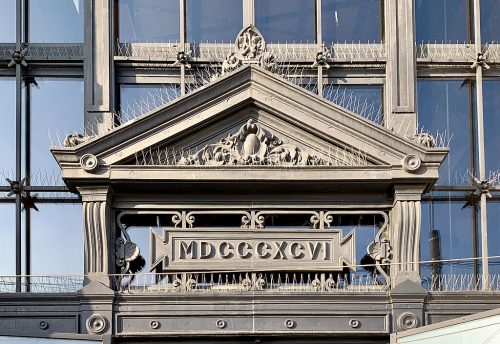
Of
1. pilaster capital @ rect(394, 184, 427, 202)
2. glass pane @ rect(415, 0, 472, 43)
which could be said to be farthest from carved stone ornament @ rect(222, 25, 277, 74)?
glass pane @ rect(415, 0, 472, 43)

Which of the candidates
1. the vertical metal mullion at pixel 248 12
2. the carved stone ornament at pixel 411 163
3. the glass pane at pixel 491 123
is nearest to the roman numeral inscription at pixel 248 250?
the carved stone ornament at pixel 411 163

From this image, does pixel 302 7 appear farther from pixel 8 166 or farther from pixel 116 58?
pixel 8 166

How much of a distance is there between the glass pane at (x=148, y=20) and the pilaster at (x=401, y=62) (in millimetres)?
3981

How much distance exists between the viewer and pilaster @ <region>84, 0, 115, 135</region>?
20.0 m

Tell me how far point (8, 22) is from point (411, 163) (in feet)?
26.2

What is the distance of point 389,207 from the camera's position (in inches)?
739

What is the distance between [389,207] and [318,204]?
120 cm

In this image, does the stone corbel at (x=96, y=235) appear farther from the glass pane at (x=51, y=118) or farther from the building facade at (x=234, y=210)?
the glass pane at (x=51, y=118)

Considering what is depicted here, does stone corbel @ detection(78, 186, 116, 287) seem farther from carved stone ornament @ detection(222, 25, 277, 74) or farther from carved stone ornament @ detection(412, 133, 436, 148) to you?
carved stone ornament @ detection(412, 133, 436, 148)

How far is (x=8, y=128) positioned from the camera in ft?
66.4

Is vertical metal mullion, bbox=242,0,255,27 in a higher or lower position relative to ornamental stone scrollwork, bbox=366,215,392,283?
higher

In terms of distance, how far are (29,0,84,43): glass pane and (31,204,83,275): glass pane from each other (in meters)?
3.19

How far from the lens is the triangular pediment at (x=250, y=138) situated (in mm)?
18219

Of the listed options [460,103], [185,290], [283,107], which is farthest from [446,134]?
[185,290]
